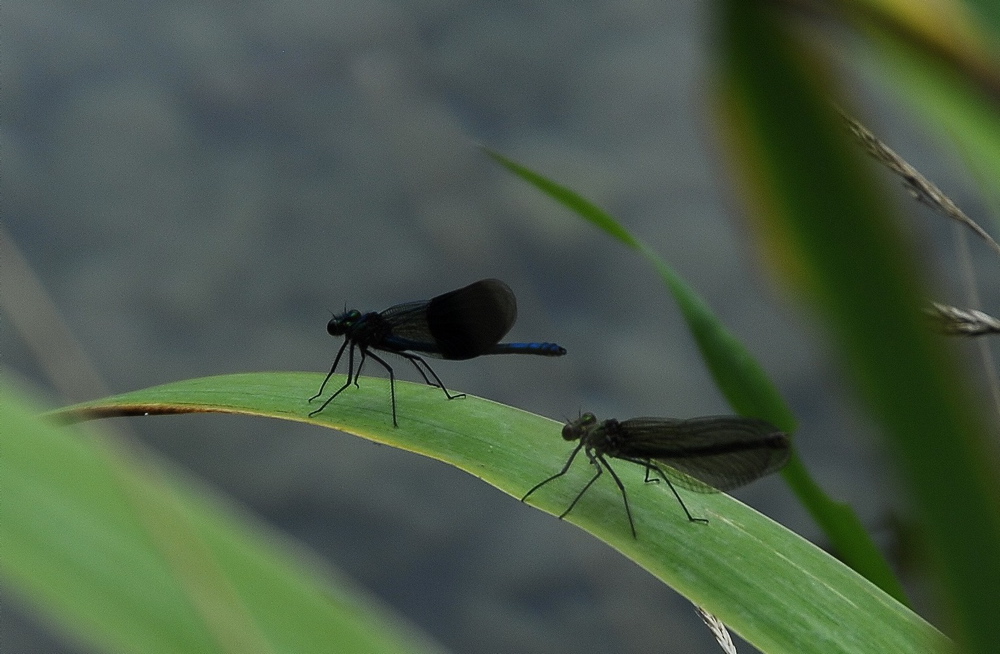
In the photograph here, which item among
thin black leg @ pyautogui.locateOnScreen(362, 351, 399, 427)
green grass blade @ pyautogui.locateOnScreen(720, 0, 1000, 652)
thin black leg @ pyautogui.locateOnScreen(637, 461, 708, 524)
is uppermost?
green grass blade @ pyautogui.locateOnScreen(720, 0, 1000, 652)

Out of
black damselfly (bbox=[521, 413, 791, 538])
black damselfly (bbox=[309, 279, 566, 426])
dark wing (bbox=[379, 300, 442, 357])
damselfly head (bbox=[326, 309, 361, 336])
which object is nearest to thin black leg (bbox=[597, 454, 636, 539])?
black damselfly (bbox=[521, 413, 791, 538])

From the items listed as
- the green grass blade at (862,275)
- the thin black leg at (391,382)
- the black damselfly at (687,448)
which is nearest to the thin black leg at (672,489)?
the black damselfly at (687,448)

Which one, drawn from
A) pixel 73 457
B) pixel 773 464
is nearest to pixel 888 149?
pixel 773 464

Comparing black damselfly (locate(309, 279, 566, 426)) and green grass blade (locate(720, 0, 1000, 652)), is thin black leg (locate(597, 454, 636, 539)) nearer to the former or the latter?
black damselfly (locate(309, 279, 566, 426))

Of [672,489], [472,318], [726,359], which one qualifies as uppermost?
[472,318]

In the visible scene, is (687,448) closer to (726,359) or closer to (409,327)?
(726,359)

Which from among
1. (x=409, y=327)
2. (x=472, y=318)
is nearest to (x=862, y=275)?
(x=472, y=318)

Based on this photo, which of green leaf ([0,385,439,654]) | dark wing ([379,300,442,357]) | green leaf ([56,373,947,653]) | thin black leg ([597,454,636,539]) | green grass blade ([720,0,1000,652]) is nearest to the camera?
green grass blade ([720,0,1000,652])
